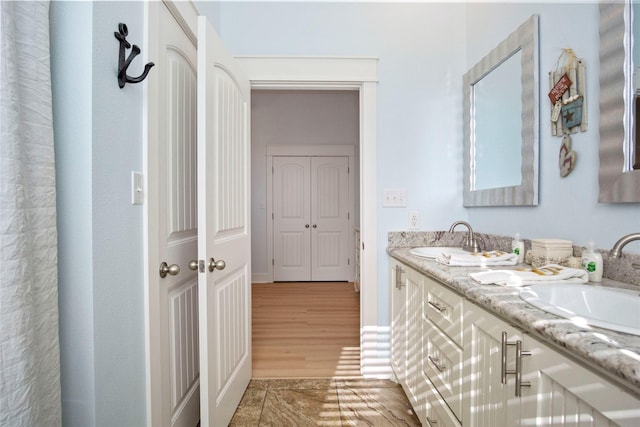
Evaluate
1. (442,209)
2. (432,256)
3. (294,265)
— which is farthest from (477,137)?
(294,265)

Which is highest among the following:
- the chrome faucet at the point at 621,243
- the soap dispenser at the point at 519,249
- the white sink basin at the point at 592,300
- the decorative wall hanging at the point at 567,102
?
the decorative wall hanging at the point at 567,102

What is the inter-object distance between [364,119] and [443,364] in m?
1.51

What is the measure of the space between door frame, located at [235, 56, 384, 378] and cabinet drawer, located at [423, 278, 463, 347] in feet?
2.34

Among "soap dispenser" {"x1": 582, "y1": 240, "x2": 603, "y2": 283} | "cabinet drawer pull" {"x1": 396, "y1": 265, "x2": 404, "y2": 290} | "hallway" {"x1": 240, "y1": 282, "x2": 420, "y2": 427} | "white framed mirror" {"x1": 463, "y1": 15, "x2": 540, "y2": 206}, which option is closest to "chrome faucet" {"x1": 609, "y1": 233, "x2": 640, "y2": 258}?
"soap dispenser" {"x1": 582, "y1": 240, "x2": 603, "y2": 283}

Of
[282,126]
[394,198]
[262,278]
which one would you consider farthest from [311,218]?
[394,198]

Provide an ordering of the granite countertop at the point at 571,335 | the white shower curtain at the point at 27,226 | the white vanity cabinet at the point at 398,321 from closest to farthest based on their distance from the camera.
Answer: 1. the granite countertop at the point at 571,335
2. the white shower curtain at the point at 27,226
3. the white vanity cabinet at the point at 398,321

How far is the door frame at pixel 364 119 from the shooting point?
6.95 feet

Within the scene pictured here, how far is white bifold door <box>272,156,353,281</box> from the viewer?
5.07 metres

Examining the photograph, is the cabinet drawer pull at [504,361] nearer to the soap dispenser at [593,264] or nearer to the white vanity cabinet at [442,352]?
the white vanity cabinet at [442,352]

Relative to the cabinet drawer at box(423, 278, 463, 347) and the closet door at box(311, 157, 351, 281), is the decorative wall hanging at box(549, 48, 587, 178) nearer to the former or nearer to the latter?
the cabinet drawer at box(423, 278, 463, 347)

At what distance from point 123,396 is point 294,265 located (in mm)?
4038

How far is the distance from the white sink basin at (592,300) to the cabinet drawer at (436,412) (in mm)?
563

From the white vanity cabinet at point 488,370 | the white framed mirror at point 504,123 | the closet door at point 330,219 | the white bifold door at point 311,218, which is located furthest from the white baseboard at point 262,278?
the white vanity cabinet at point 488,370

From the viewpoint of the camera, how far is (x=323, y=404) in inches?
72.6
